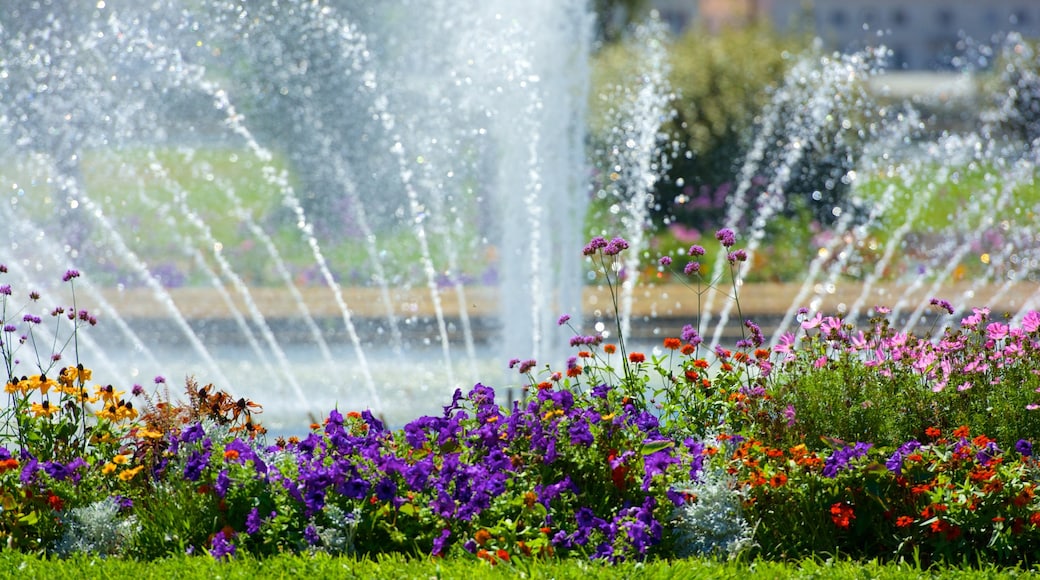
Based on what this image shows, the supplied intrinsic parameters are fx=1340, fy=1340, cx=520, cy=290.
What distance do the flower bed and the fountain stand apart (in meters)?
3.27

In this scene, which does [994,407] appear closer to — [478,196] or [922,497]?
[922,497]

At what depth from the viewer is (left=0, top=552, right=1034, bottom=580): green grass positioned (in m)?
3.40

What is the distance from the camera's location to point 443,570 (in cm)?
342

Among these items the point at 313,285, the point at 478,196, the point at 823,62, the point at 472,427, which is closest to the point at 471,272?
the point at 478,196

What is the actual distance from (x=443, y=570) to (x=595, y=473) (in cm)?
76

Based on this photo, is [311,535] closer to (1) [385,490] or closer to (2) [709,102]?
(1) [385,490]

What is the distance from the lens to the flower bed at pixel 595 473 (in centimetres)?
379

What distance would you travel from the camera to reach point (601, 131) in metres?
13.1

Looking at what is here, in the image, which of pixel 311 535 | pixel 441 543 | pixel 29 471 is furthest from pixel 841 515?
pixel 29 471

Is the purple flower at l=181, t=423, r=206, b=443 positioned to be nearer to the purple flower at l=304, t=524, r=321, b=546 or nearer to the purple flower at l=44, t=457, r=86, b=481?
the purple flower at l=44, t=457, r=86, b=481

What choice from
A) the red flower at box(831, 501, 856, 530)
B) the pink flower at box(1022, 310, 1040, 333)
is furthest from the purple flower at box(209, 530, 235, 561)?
the pink flower at box(1022, 310, 1040, 333)

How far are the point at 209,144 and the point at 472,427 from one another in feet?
47.6

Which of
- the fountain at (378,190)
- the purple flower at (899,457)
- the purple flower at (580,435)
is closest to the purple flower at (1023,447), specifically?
the purple flower at (899,457)

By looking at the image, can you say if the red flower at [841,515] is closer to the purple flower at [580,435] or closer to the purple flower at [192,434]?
the purple flower at [580,435]
